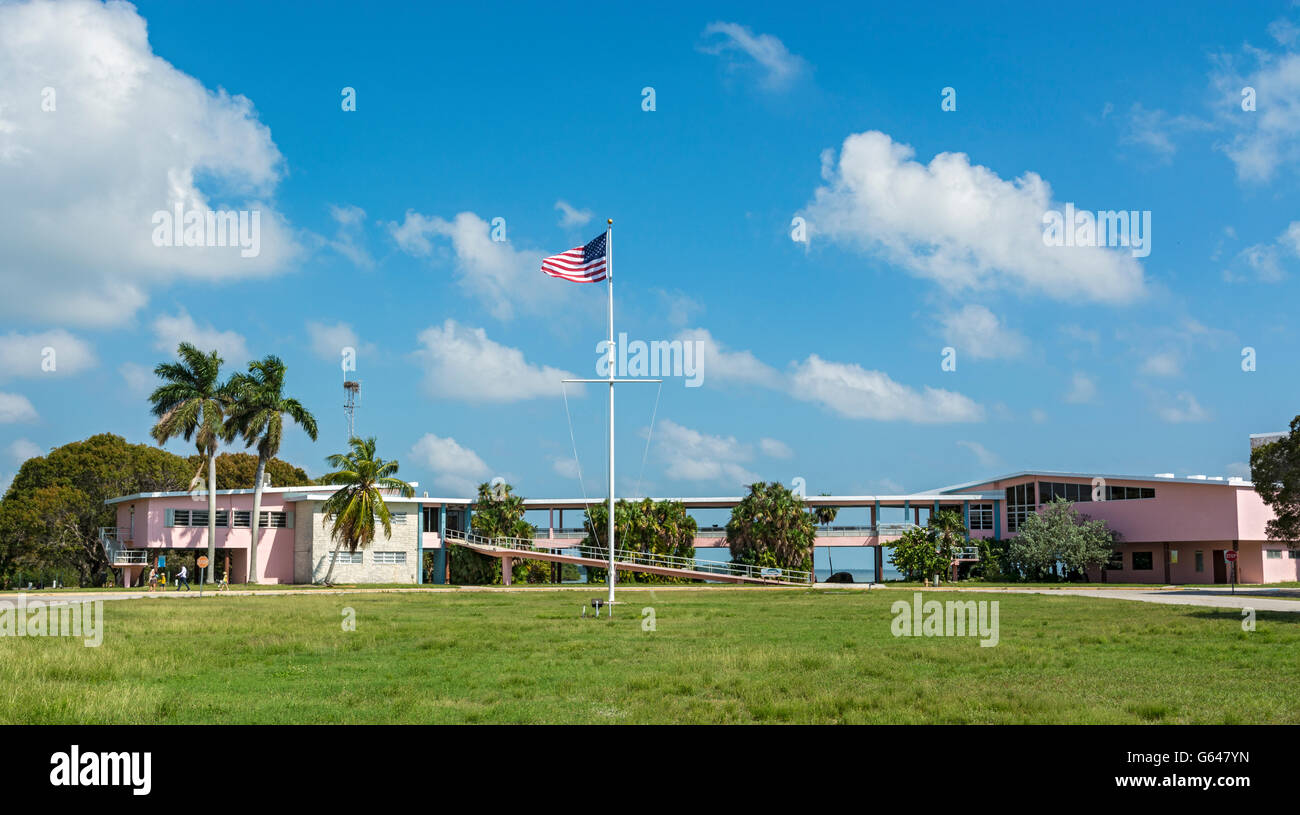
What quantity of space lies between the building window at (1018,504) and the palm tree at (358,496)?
145 feet

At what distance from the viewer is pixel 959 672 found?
16.9 meters

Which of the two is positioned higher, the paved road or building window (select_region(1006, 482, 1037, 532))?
building window (select_region(1006, 482, 1037, 532))

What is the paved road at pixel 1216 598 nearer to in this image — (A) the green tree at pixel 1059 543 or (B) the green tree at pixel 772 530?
(A) the green tree at pixel 1059 543

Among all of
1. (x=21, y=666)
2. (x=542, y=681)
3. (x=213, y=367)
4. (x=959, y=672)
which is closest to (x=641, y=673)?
(x=542, y=681)

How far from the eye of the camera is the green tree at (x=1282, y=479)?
142 feet

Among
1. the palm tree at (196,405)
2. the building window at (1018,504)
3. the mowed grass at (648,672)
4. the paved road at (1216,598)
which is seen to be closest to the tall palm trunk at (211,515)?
the palm tree at (196,405)

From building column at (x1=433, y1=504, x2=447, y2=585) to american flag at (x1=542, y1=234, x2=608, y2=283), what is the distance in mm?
42986

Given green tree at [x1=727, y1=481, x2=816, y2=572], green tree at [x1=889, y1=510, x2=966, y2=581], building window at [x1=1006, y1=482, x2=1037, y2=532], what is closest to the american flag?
green tree at [x1=727, y1=481, x2=816, y2=572]

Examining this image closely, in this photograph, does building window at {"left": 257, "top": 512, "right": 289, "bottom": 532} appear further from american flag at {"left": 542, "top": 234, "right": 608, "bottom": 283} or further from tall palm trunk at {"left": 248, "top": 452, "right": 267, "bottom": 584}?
american flag at {"left": 542, "top": 234, "right": 608, "bottom": 283}

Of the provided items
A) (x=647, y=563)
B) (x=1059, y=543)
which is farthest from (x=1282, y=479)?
(x=647, y=563)

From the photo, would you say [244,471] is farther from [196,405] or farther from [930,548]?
[930,548]

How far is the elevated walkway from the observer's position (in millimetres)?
65188
